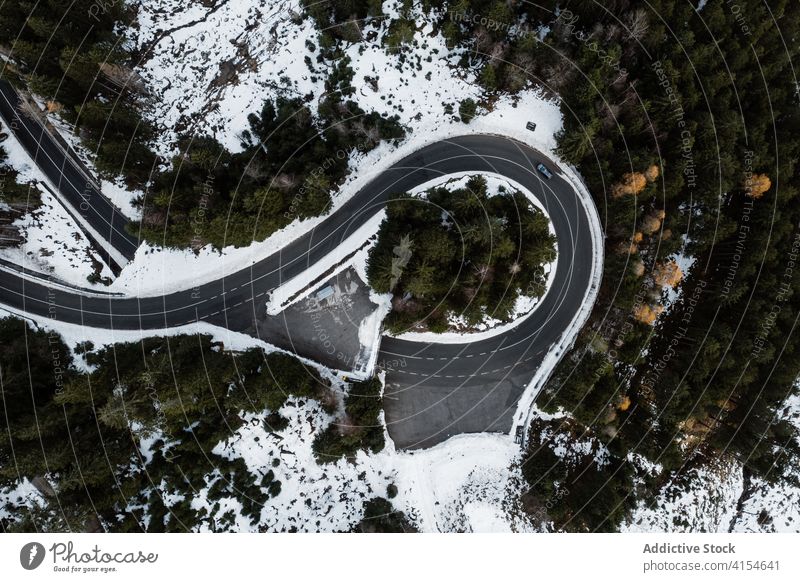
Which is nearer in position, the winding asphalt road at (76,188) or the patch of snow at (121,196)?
the winding asphalt road at (76,188)

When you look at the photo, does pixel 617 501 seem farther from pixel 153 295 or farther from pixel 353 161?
pixel 153 295

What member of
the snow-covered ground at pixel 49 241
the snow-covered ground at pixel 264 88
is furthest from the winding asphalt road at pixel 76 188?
the snow-covered ground at pixel 264 88

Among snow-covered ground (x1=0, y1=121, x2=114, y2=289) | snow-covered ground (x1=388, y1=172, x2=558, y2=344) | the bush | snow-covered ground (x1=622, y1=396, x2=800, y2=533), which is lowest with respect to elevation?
snow-covered ground (x1=622, y1=396, x2=800, y2=533)

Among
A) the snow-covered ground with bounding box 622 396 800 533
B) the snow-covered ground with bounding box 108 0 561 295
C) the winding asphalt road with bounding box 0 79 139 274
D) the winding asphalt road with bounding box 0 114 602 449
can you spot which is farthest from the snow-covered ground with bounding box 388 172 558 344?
the winding asphalt road with bounding box 0 79 139 274

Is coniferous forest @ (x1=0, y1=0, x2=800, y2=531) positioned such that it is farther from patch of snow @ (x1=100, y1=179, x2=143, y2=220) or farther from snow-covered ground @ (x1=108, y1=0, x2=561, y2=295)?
patch of snow @ (x1=100, y1=179, x2=143, y2=220)

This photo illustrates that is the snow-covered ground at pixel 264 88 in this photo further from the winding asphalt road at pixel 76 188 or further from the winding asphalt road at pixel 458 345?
the winding asphalt road at pixel 76 188

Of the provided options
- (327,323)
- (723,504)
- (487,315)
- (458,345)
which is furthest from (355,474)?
(723,504)

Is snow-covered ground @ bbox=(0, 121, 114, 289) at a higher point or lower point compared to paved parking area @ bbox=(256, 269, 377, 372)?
higher

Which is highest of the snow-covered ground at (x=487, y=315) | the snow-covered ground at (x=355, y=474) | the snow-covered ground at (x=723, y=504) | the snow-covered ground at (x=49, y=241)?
the snow-covered ground at (x=49, y=241)

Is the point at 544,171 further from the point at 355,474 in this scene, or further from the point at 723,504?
the point at 723,504
